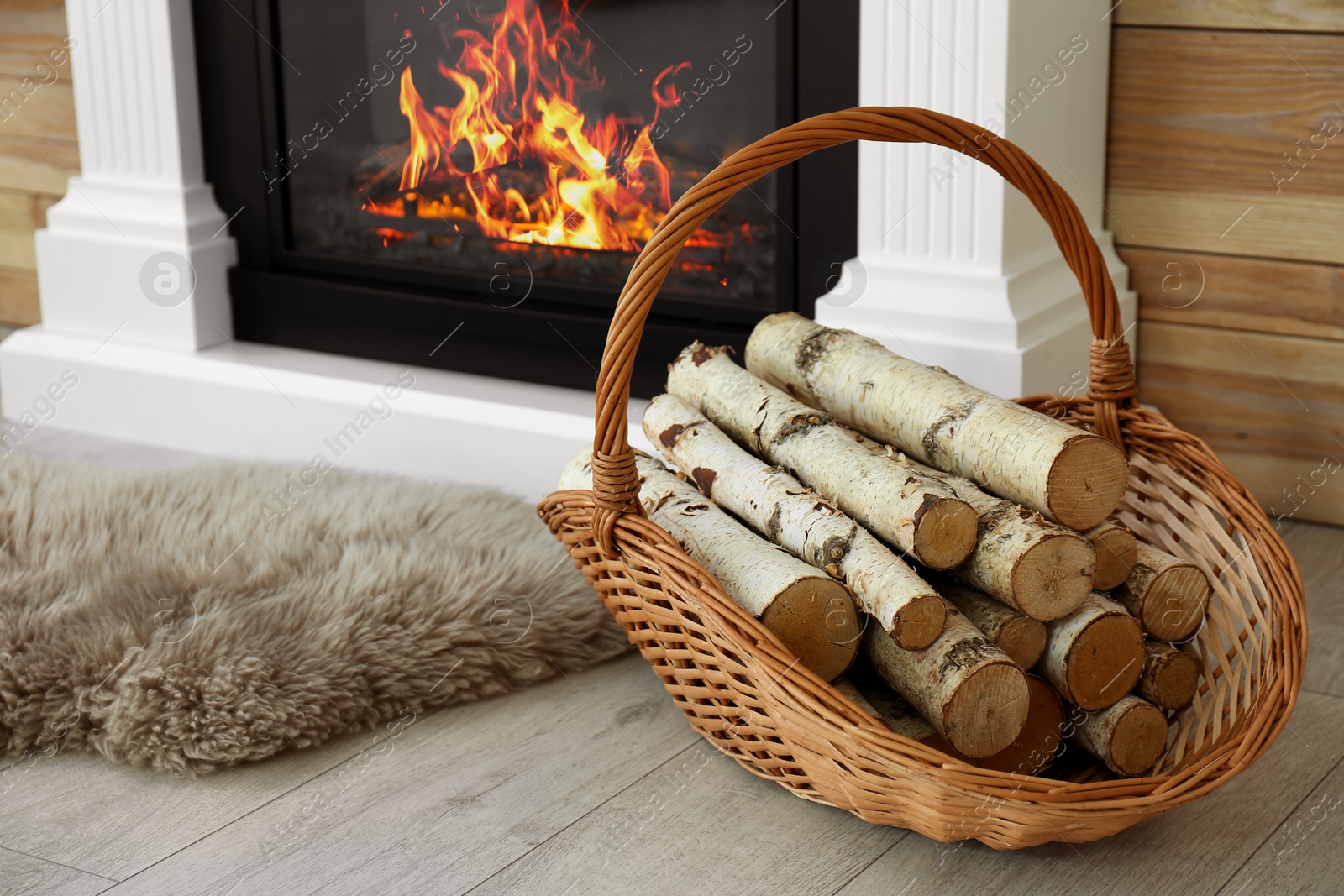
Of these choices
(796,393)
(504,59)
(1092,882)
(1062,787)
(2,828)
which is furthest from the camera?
(504,59)

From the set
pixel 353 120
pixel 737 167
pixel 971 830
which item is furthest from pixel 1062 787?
pixel 353 120

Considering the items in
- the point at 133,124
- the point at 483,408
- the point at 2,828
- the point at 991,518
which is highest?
the point at 133,124

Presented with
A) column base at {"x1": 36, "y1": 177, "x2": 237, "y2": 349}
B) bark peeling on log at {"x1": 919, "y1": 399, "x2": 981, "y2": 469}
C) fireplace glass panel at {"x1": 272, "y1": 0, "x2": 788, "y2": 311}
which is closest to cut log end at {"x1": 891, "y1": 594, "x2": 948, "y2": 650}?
bark peeling on log at {"x1": 919, "y1": 399, "x2": 981, "y2": 469}

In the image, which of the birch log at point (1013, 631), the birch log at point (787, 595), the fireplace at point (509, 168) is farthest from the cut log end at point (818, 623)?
the fireplace at point (509, 168)

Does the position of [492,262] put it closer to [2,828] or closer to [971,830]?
[2,828]

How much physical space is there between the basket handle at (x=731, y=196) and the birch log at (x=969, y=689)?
30 centimetres

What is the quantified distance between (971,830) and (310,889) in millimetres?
547

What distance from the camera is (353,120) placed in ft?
7.02

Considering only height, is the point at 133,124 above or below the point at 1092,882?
above

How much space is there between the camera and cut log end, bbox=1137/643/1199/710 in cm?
118

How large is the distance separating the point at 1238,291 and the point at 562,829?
1.21 metres

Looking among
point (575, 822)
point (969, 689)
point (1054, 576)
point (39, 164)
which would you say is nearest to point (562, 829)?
point (575, 822)

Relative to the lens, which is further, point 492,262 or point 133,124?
point 133,124

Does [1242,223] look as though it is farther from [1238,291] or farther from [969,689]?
[969,689]
